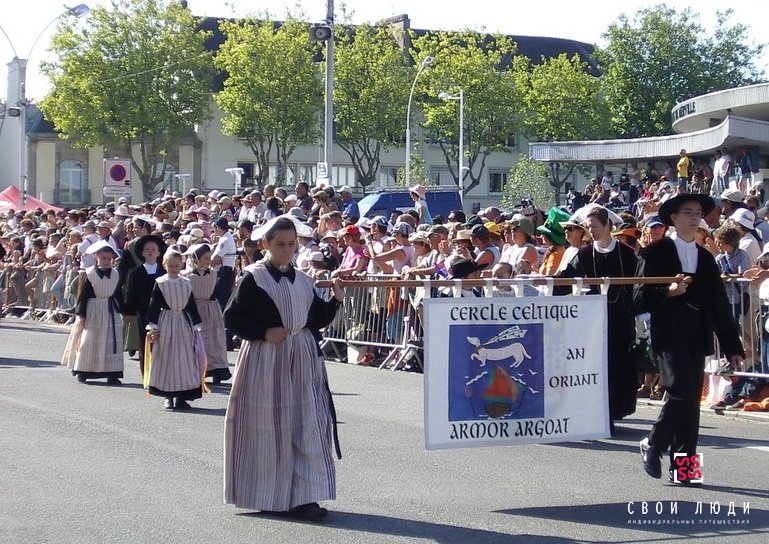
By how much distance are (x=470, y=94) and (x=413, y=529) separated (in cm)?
7010

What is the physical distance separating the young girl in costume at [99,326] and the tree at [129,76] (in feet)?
185

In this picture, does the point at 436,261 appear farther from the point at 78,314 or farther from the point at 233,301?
the point at 233,301

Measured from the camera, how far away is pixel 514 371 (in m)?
7.97

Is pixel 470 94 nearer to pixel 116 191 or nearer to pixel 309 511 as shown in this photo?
pixel 116 191

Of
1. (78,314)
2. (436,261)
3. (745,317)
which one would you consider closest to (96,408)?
(78,314)

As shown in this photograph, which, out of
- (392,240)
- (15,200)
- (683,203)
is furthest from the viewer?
(15,200)

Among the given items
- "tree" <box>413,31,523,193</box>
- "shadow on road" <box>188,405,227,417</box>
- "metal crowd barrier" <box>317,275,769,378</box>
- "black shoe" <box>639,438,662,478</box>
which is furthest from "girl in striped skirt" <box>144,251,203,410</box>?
"tree" <box>413,31,523,193</box>

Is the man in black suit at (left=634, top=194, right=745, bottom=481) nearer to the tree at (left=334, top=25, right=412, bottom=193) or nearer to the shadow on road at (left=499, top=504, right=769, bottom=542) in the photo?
A: the shadow on road at (left=499, top=504, right=769, bottom=542)

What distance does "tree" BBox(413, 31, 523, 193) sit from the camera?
75062mm

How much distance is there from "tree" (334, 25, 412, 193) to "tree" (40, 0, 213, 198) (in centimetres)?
804

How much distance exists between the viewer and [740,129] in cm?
3388

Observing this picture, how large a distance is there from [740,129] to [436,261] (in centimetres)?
2065

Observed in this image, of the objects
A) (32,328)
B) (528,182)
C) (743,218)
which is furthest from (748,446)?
(528,182)

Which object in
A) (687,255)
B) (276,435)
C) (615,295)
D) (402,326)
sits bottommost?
(276,435)
